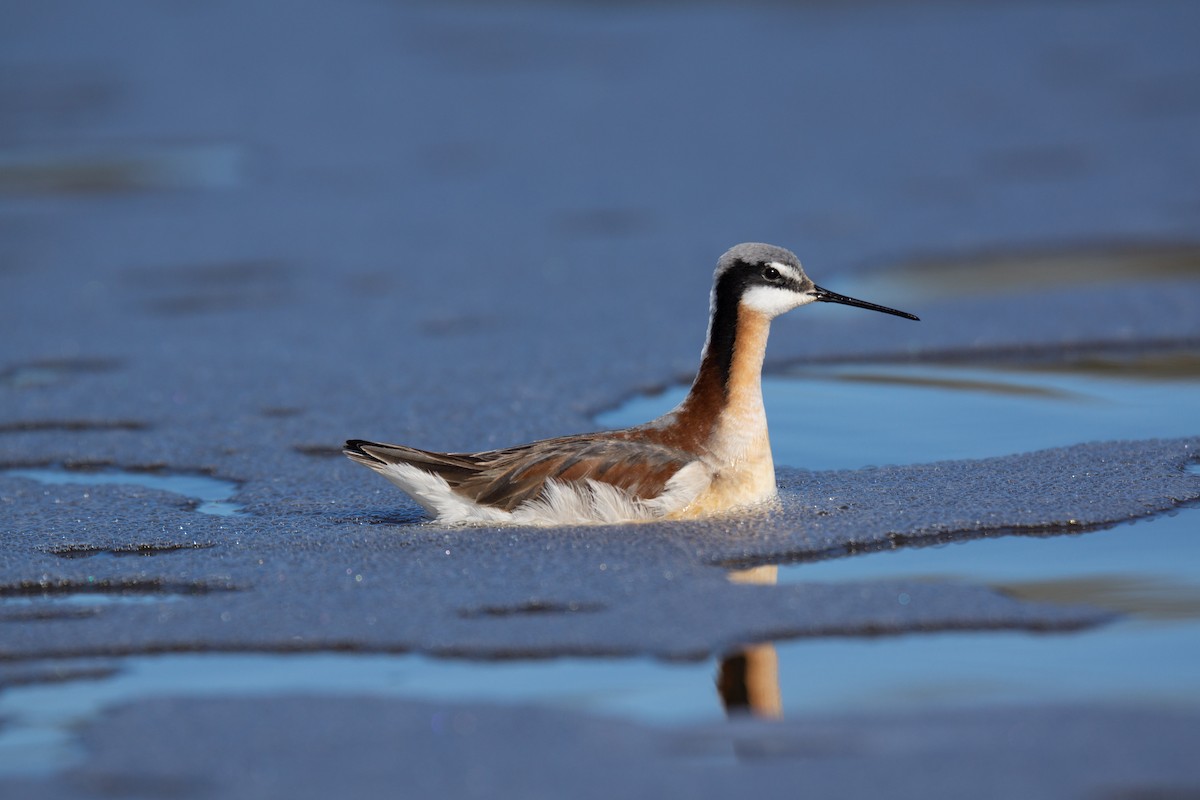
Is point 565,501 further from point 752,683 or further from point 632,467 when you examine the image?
point 752,683

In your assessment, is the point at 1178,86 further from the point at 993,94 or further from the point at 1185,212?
the point at 1185,212

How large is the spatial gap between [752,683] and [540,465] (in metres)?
1.59

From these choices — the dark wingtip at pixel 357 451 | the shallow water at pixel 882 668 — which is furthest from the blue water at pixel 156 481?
the shallow water at pixel 882 668

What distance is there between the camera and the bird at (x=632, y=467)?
5594 mm

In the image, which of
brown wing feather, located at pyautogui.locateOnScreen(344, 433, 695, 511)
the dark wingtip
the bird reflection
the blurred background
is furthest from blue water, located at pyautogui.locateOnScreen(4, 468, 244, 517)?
the bird reflection

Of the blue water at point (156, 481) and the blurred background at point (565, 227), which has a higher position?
the blurred background at point (565, 227)

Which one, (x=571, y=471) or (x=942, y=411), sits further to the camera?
(x=942, y=411)

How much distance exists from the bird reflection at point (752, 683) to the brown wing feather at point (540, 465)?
1241 millimetres

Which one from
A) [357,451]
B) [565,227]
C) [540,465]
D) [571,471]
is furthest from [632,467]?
[565,227]

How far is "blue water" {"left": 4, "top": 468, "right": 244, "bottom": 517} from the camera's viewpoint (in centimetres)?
624

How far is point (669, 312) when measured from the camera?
8.98 m

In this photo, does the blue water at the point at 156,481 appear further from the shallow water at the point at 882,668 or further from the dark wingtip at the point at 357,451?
the shallow water at the point at 882,668

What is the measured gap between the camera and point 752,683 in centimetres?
425

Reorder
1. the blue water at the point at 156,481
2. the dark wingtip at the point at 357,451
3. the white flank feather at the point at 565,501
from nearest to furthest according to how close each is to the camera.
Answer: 1. the white flank feather at the point at 565,501
2. the dark wingtip at the point at 357,451
3. the blue water at the point at 156,481
